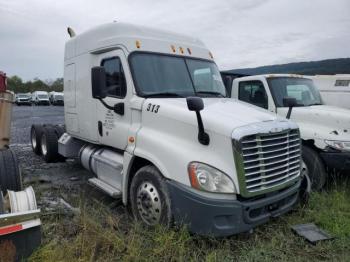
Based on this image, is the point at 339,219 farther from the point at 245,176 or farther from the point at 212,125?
the point at 212,125

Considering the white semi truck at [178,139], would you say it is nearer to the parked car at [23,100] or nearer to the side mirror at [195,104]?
the side mirror at [195,104]

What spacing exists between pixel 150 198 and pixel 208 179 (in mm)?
877

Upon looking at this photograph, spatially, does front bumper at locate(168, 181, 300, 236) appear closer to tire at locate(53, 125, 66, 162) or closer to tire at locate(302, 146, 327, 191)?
tire at locate(302, 146, 327, 191)

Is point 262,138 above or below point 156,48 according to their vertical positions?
below

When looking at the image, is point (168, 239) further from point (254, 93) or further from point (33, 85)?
point (33, 85)

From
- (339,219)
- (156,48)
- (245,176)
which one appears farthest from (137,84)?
(339,219)

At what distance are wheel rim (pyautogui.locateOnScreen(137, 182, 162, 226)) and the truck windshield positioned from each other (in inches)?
50.1

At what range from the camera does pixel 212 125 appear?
3.70 metres

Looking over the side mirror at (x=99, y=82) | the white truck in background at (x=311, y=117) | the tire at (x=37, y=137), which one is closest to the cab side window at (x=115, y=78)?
the side mirror at (x=99, y=82)

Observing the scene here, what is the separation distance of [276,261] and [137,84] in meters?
2.77

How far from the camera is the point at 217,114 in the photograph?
3891 mm

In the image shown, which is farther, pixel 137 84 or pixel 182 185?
pixel 137 84

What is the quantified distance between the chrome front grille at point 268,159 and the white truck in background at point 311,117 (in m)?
1.37

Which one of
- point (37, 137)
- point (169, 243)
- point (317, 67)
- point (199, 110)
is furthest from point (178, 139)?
point (317, 67)
